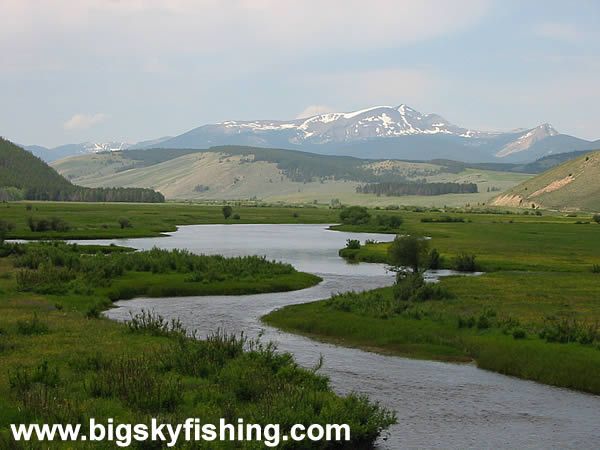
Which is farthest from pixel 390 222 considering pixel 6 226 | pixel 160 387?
pixel 160 387

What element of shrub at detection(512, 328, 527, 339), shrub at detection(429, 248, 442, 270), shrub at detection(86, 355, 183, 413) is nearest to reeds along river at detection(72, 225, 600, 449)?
shrub at detection(512, 328, 527, 339)

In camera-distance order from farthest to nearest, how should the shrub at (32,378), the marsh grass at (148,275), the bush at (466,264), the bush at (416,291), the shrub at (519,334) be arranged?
the bush at (466,264)
the marsh grass at (148,275)
the bush at (416,291)
the shrub at (519,334)
the shrub at (32,378)

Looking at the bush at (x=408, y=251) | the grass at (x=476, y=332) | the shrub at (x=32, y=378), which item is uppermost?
the bush at (x=408, y=251)

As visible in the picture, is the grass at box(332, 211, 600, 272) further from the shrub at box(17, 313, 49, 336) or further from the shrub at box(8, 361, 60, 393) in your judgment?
the shrub at box(8, 361, 60, 393)

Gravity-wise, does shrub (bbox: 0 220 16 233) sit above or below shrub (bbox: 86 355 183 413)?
above

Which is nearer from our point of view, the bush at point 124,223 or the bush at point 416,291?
the bush at point 416,291

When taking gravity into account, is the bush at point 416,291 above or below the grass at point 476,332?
above

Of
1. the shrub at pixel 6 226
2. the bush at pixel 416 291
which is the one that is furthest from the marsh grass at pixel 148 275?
the shrub at pixel 6 226

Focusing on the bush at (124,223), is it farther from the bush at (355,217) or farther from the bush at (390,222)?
the bush at (355,217)

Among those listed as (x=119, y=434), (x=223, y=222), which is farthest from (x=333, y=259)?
(x=223, y=222)

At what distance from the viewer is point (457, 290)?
157 ft

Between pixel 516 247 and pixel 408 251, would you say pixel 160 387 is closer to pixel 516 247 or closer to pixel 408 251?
pixel 408 251

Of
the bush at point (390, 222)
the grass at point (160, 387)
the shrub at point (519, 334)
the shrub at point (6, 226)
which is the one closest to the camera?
the grass at point (160, 387)

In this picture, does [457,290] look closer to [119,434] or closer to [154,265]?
[154,265]
